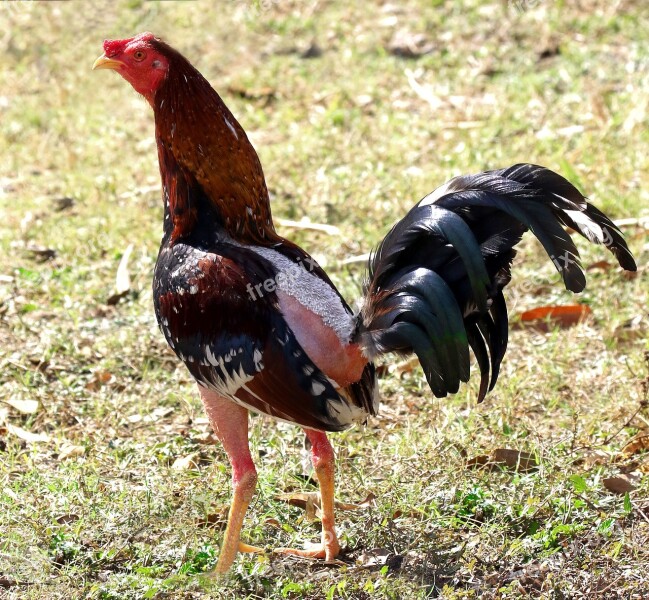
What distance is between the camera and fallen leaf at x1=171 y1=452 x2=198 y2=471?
14.6ft

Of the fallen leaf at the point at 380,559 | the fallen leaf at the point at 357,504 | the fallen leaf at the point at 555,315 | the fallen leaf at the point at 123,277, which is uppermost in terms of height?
the fallen leaf at the point at 123,277

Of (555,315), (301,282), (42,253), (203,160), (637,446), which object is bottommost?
(637,446)

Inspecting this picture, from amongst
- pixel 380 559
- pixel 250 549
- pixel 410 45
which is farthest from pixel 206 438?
pixel 410 45

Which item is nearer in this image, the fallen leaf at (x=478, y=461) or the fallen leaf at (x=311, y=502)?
the fallen leaf at (x=311, y=502)

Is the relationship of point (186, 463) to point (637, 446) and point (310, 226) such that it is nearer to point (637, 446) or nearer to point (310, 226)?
point (637, 446)

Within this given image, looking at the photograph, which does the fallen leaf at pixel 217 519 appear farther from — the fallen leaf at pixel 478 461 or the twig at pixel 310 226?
the twig at pixel 310 226

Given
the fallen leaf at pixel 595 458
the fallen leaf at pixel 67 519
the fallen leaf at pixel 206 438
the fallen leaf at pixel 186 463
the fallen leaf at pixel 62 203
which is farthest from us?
the fallen leaf at pixel 62 203

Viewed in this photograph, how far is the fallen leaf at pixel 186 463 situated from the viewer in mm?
4445

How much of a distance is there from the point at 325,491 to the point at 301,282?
831 millimetres

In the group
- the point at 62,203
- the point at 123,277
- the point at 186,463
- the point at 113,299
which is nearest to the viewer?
the point at 186,463

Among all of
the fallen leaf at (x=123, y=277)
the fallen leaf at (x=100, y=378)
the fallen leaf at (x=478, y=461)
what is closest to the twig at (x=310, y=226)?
the fallen leaf at (x=123, y=277)

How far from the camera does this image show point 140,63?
389 cm

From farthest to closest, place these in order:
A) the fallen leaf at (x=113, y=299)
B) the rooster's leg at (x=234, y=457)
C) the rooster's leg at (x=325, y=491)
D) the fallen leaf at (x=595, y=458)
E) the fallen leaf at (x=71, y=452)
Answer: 1. the fallen leaf at (x=113, y=299)
2. the fallen leaf at (x=71, y=452)
3. the fallen leaf at (x=595, y=458)
4. the rooster's leg at (x=325, y=491)
5. the rooster's leg at (x=234, y=457)

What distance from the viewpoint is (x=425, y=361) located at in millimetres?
3330
